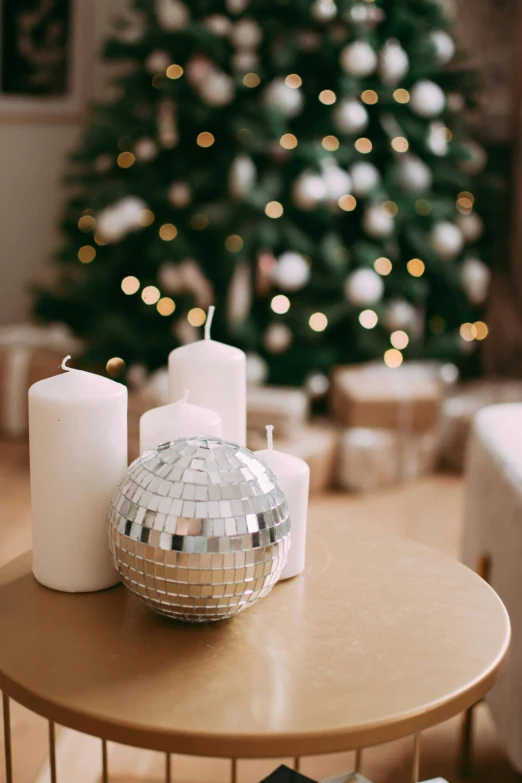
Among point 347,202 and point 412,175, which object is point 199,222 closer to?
point 347,202

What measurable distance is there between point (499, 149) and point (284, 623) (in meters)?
3.03

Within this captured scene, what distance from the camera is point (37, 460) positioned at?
91 cm

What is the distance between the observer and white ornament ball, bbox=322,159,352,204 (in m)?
2.84

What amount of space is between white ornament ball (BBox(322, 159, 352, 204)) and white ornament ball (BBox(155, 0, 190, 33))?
2.09ft

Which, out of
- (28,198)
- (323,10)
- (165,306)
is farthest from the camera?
(28,198)

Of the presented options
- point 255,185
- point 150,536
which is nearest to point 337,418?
point 255,185

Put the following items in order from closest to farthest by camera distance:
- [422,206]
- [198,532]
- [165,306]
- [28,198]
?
[198,532]
[165,306]
[422,206]
[28,198]

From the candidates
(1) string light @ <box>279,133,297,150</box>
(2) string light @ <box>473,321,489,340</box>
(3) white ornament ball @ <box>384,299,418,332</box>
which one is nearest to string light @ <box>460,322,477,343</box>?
(2) string light @ <box>473,321,489,340</box>

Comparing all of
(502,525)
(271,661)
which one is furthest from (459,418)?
(271,661)

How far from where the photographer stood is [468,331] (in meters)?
3.30

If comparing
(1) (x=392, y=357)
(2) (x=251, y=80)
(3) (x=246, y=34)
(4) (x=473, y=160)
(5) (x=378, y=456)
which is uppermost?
(3) (x=246, y=34)

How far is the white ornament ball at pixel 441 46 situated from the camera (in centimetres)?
298

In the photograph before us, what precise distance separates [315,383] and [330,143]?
0.81 m

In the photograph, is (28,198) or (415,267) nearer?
(415,267)
